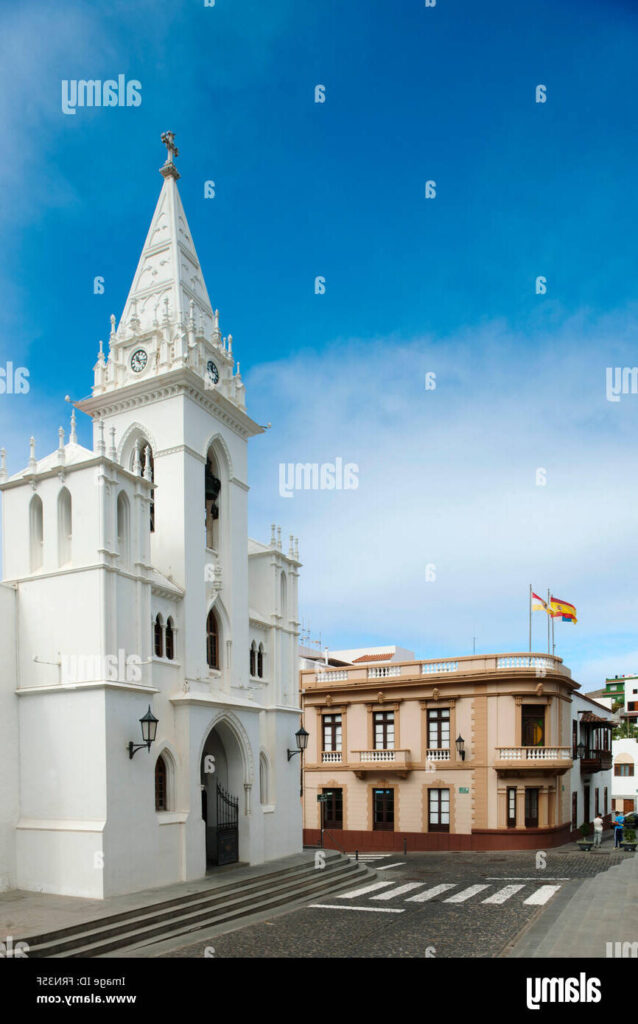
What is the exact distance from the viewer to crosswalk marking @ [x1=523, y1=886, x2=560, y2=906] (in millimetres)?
19356

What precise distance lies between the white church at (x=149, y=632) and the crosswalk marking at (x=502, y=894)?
677cm

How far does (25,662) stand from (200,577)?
5408 mm

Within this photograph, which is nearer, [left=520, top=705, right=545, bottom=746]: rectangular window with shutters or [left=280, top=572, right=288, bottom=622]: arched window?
[left=280, top=572, right=288, bottom=622]: arched window

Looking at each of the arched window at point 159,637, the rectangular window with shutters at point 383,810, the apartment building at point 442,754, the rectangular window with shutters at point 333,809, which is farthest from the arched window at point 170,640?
the rectangular window with shutters at point 333,809

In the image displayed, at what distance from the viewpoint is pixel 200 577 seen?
77.0 feet

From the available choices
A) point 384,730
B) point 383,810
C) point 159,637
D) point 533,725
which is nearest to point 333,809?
point 383,810

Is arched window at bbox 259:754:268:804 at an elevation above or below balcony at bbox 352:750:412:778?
above

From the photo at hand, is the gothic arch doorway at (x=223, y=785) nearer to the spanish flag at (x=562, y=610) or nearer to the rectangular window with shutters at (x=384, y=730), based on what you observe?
the rectangular window with shutters at (x=384, y=730)

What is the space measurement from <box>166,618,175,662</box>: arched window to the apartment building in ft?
48.7

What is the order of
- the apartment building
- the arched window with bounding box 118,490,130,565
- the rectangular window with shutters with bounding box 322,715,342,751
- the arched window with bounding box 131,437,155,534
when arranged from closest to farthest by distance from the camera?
the arched window with bounding box 118,490,130,565, the arched window with bounding box 131,437,155,534, the apartment building, the rectangular window with shutters with bounding box 322,715,342,751

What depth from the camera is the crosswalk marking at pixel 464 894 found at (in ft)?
65.3

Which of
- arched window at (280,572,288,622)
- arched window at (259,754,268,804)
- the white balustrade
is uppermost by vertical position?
arched window at (280,572,288,622)

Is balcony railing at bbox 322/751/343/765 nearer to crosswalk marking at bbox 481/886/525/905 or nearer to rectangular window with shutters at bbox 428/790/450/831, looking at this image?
rectangular window with shutters at bbox 428/790/450/831

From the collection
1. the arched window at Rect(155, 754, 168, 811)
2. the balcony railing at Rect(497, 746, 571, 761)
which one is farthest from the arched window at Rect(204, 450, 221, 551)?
the balcony railing at Rect(497, 746, 571, 761)
